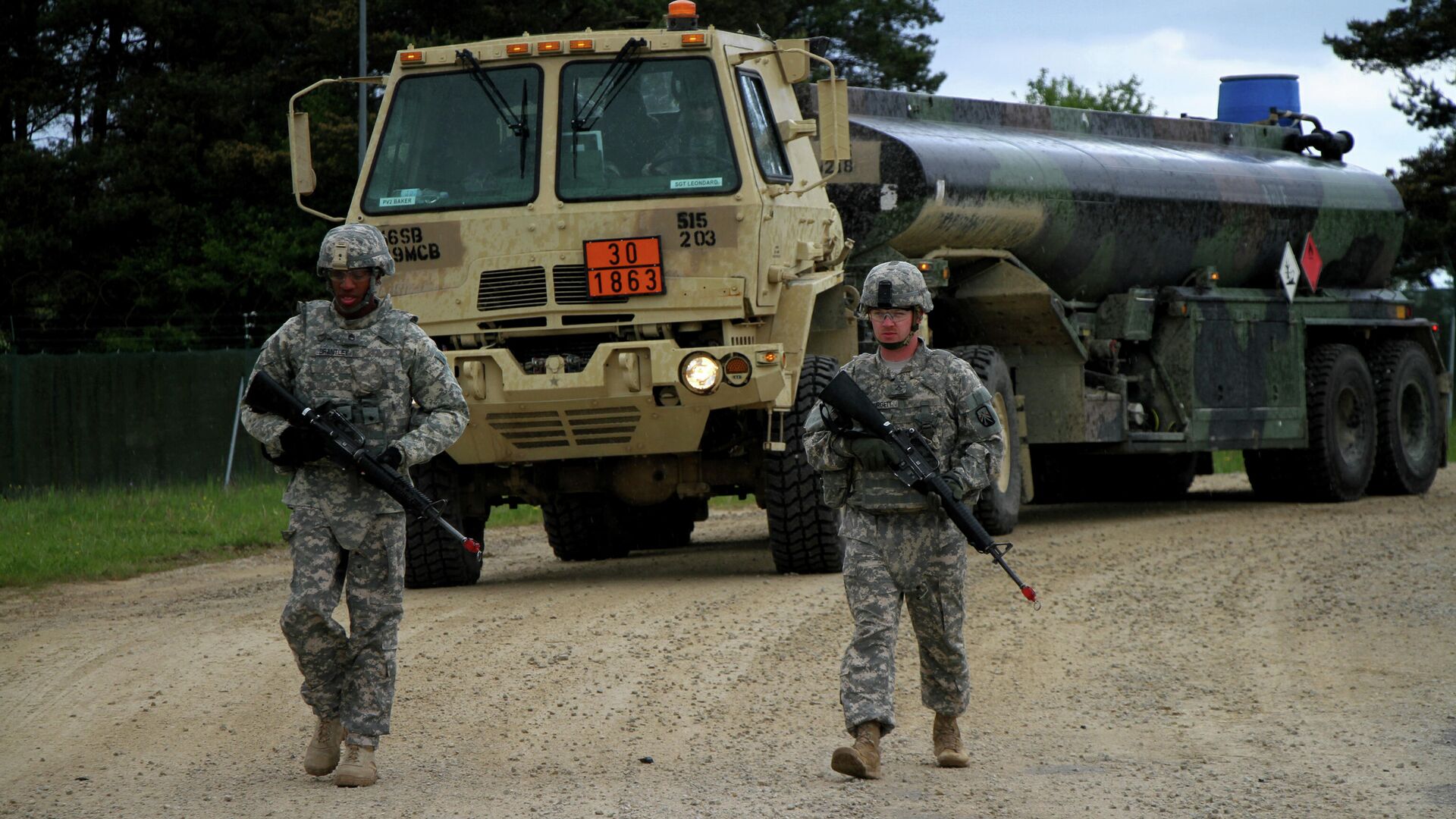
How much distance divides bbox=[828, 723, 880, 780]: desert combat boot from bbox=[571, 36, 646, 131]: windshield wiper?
536 centimetres

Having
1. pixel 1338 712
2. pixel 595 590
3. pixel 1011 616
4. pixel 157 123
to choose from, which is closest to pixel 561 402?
pixel 595 590

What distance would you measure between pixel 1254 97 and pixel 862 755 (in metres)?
14.8

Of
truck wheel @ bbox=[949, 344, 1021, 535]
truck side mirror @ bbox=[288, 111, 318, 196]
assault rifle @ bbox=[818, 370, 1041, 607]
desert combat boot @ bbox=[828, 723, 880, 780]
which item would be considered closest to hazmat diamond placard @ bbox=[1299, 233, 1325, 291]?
truck wheel @ bbox=[949, 344, 1021, 535]

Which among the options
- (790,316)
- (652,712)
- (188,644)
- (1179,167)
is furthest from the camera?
(1179,167)

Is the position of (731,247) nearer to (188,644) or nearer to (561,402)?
(561,402)

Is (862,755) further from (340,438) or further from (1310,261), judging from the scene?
(1310,261)

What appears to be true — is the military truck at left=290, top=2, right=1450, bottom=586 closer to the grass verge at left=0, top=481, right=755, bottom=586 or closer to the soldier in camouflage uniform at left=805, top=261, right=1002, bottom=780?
the grass verge at left=0, top=481, right=755, bottom=586

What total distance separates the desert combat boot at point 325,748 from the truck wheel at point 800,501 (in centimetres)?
464

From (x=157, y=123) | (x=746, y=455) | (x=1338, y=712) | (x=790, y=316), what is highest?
(x=157, y=123)

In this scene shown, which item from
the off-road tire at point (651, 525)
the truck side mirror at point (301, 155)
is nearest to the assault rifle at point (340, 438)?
the truck side mirror at point (301, 155)

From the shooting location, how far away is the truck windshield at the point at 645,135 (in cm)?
1062

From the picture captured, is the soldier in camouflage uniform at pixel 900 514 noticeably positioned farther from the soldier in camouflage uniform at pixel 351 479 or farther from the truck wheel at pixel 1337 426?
the truck wheel at pixel 1337 426

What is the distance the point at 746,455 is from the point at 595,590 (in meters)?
1.19

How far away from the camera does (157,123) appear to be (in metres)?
29.6
